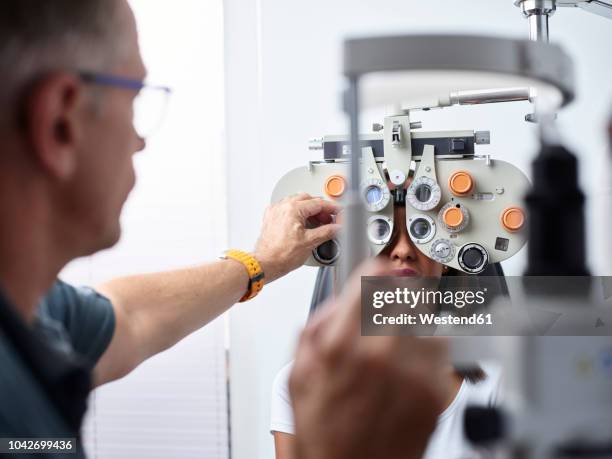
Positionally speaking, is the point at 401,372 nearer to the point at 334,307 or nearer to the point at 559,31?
the point at 334,307

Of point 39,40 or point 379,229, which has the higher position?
point 39,40

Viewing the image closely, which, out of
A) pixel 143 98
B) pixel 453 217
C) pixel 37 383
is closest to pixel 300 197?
pixel 453 217

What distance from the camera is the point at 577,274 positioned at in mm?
337

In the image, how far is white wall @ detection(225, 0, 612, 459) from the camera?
167cm

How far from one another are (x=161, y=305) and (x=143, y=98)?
0.46 metres

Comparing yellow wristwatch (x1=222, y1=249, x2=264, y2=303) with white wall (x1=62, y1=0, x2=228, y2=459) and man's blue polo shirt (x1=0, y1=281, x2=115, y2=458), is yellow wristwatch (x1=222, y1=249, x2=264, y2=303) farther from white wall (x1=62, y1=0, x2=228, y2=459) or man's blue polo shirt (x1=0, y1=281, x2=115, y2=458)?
white wall (x1=62, y1=0, x2=228, y2=459)

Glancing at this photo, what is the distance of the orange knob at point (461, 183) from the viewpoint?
3.09ft

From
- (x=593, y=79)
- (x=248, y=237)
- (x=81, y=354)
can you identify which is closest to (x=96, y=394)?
(x=248, y=237)

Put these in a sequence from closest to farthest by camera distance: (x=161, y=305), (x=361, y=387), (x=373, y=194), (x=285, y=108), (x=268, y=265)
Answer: (x=361, y=387)
(x=373, y=194)
(x=161, y=305)
(x=268, y=265)
(x=285, y=108)

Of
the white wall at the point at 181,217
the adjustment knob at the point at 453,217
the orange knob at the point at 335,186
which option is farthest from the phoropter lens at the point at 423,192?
the white wall at the point at 181,217

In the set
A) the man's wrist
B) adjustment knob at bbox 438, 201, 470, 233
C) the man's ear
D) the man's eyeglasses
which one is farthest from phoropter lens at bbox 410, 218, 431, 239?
the man's ear

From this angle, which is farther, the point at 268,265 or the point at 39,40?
the point at 268,265

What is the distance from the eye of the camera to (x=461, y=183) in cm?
95

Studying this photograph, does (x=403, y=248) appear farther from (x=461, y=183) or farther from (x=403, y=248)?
(x=461, y=183)
